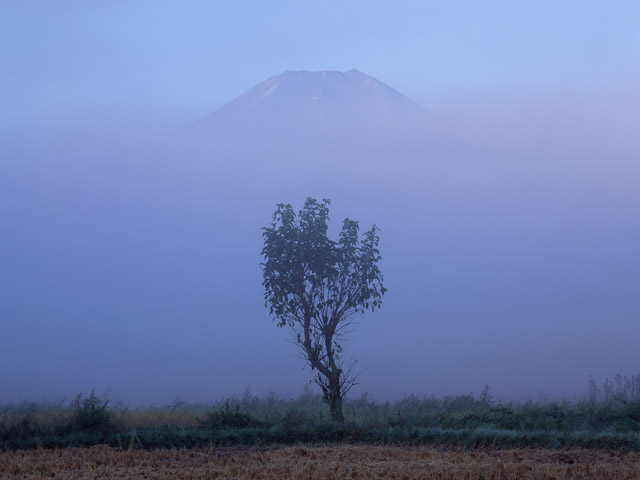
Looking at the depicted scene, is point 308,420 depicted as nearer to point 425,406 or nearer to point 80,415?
point 80,415

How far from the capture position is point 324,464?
392 inches

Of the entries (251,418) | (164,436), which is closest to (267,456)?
(164,436)

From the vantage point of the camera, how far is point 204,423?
16312mm

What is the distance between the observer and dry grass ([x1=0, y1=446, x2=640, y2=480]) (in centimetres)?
927

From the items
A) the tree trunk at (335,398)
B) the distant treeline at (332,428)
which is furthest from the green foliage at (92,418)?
the tree trunk at (335,398)

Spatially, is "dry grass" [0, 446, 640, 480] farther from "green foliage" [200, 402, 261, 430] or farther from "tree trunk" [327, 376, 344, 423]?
"tree trunk" [327, 376, 344, 423]

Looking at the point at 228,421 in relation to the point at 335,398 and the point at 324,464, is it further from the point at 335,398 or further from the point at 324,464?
the point at 324,464

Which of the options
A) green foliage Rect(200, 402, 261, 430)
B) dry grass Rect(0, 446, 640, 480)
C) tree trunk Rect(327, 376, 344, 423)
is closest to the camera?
dry grass Rect(0, 446, 640, 480)

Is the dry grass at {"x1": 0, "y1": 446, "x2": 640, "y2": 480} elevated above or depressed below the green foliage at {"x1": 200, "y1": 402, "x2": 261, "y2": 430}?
below

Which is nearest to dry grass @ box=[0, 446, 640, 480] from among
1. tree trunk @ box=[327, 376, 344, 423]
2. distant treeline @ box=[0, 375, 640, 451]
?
distant treeline @ box=[0, 375, 640, 451]

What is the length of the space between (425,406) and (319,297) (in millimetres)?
6588

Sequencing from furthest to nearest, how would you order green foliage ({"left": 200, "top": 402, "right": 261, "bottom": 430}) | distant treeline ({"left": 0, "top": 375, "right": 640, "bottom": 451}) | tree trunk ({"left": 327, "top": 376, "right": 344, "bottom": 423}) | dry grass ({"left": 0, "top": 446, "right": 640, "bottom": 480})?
tree trunk ({"left": 327, "top": 376, "right": 344, "bottom": 423}), green foliage ({"left": 200, "top": 402, "right": 261, "bottom": 430}), distant treeline ({"left": 0, "top": 375, "right": 640, "bottom": 451}), dry grass ({"left": 0, "top": 446, "right": 640, "bottom": 480})

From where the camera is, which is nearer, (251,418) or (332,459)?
(332,459)

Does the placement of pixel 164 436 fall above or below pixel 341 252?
below
